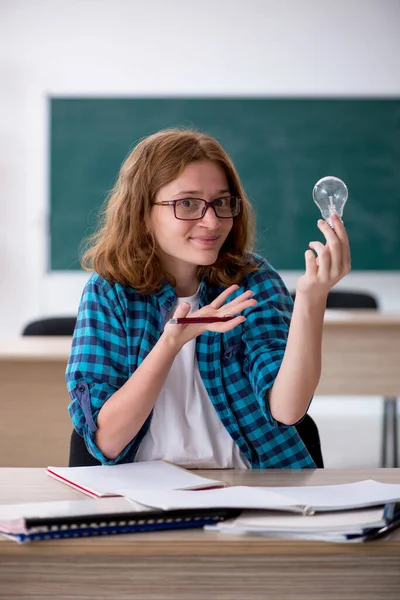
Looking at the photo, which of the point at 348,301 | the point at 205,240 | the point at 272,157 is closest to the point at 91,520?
the point at 205,240

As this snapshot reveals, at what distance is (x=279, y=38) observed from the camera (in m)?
5.16

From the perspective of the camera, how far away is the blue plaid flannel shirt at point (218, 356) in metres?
1.49

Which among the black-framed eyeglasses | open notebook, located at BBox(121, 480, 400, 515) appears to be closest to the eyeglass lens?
the black-framed eyeglasses

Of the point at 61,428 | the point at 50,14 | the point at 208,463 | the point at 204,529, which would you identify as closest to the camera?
the point at 204,529

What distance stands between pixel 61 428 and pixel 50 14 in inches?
131

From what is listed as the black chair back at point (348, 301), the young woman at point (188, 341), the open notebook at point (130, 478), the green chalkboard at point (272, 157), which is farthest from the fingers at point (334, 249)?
the green chalkboard at point (272, 157)

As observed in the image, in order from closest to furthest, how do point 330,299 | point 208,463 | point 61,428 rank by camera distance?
point 208,463, point 61,428, point 330,299

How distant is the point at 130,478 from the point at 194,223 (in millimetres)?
503

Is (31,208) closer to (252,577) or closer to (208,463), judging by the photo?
(208,463)

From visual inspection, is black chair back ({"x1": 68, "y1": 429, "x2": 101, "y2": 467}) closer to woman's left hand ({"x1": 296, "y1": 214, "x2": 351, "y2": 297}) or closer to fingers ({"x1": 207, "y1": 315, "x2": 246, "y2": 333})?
fingers ({"x1": 207, "y1": 315, "x2": 246, "y2": 333})

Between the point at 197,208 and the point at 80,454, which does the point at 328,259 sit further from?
the point at 80,454

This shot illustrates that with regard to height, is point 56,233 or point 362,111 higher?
point 362,111

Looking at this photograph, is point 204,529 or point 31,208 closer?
point 204,529

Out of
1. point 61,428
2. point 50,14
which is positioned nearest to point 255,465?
point 61,428
